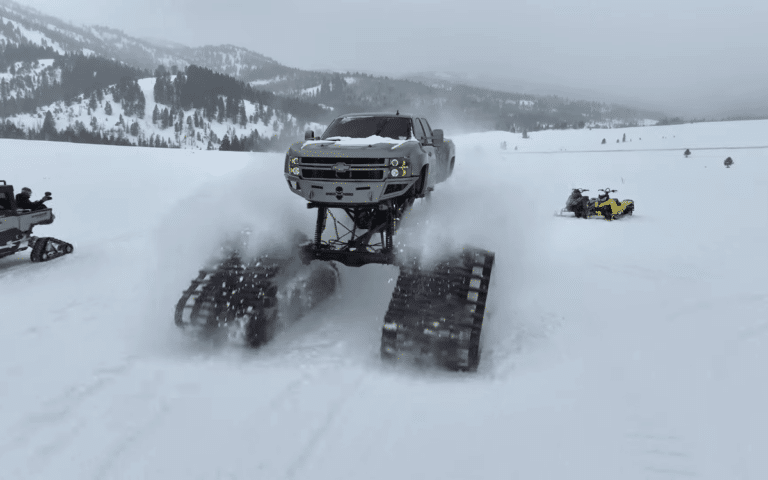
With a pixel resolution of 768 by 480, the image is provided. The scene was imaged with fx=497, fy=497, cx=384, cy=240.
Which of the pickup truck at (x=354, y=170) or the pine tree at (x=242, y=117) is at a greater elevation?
the pine tree at (x=242, y=117)

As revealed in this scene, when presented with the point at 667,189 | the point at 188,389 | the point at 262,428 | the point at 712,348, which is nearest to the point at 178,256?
the point at 188,389

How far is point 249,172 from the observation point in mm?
7754

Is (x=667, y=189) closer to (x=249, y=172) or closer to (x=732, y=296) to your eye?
(x=732, y=296)

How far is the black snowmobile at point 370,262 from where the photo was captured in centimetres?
514

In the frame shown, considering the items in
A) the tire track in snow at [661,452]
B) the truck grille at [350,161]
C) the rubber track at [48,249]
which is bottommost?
the rubber track at [48,249]

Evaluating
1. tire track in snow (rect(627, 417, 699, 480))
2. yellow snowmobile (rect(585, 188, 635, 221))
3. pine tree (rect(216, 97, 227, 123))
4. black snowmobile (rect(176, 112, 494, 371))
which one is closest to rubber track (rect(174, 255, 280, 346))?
black snowmobile (rect(176, 112, 494, 371))

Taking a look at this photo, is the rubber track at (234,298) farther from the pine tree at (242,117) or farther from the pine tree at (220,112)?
the pine tree at (220,112)

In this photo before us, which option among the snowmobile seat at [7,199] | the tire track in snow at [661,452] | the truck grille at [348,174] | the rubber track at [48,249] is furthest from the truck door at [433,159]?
the snowmobile seat at [7,199]

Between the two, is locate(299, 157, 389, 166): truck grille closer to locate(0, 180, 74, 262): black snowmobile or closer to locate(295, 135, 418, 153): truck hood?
locate(295, 135, 418, 153): truck hood

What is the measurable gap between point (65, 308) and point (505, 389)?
6.16 metres

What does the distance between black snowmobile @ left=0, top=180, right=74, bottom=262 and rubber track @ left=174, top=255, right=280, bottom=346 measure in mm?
6220

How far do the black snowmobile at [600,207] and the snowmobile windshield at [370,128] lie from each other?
13034 mm

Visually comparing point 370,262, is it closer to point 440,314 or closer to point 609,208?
point 440,314

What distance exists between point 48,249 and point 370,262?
787 cm
